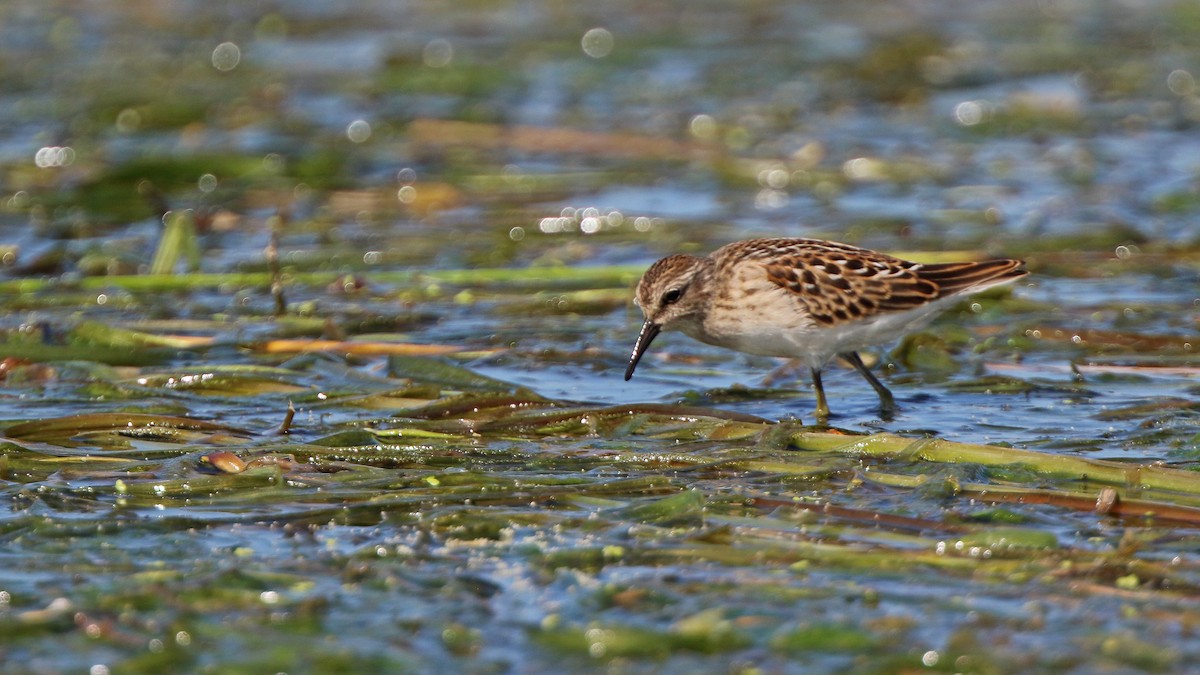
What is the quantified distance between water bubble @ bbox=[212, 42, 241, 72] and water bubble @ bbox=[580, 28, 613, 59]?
3.97 metres

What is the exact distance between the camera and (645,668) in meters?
5.25

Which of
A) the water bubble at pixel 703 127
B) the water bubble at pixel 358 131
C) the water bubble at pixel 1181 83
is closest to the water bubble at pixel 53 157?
the water bubble at pixel 358 131

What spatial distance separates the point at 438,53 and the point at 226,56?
7.93 ft

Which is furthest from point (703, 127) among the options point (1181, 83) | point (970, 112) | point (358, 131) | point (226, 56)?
point (226, 56)

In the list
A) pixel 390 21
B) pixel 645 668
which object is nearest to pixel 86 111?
pixel 390 21

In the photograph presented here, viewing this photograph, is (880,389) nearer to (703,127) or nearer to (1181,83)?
(703,127)

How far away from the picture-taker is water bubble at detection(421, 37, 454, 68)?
1894cm

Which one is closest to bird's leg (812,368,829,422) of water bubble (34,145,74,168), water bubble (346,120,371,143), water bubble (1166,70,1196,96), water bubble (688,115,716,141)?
water bubble (688,115,716,141)

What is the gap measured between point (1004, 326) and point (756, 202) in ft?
12.7

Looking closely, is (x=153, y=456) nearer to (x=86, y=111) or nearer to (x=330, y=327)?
(x=330, y=327)

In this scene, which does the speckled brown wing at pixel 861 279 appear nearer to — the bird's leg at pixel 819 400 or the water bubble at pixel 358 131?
the bird's leg at pixel 819 400

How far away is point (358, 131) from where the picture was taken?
52.8ft

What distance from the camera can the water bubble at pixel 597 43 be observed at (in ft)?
64.3

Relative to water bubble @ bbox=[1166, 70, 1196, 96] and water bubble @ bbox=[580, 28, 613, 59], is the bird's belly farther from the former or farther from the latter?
water bubble @ bbox=[580, 28, 613, 59]
